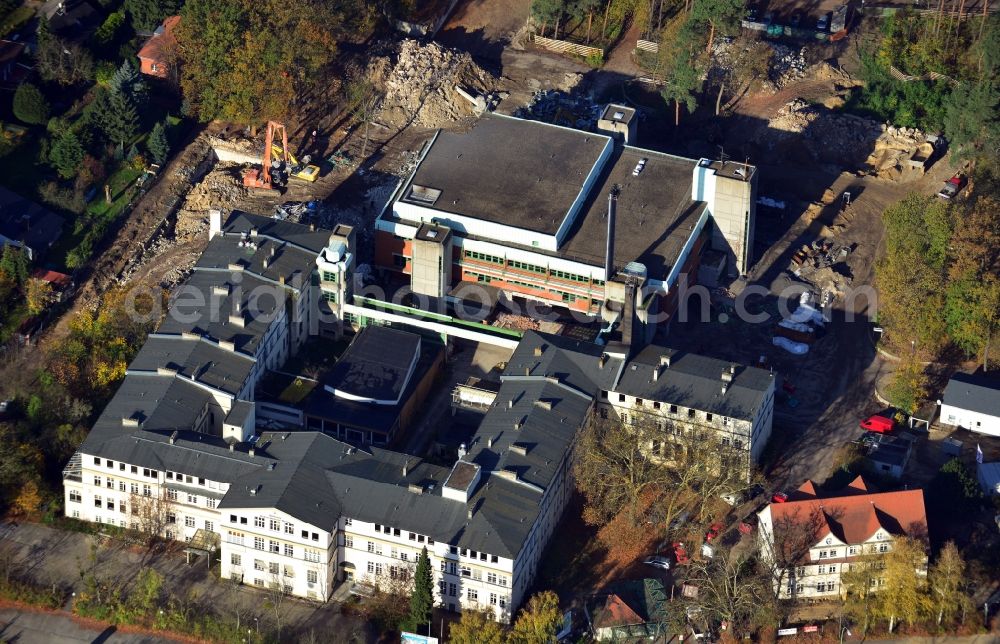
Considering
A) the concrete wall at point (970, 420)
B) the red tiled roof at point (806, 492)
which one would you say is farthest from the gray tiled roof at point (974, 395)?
the red tiled roof at point (806, 492)

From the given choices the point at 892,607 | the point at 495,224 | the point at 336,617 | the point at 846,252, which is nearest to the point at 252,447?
the point at 336,617

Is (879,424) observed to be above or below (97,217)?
below

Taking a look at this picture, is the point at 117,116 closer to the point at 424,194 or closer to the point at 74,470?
the point at 424,194

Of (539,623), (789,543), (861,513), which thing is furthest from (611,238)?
(539,623)

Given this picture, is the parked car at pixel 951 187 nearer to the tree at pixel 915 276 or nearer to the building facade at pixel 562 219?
the tree at pixel 915 276

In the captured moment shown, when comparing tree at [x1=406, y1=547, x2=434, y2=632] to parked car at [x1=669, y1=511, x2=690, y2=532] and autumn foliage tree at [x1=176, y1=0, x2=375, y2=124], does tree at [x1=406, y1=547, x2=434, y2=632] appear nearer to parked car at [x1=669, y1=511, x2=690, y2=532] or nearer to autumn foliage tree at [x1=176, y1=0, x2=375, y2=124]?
parked car at [x1=669, y1=511, x2=690, y2=532]

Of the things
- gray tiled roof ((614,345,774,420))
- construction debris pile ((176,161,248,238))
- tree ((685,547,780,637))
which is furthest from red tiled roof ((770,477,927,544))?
construction debris pile ((176,161,248,238))
